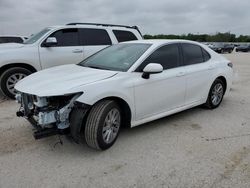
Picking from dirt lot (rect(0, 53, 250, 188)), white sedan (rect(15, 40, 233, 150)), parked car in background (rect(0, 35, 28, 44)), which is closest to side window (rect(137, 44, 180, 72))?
white sedan (rect(15, 40, 233, 150))

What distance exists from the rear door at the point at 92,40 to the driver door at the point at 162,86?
3.32m

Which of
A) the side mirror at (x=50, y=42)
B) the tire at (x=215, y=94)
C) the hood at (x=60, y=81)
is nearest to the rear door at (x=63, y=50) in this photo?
the side mirror at (x=50, y=42)

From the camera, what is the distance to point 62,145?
12.3 feet

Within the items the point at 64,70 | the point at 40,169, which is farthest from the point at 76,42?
the point at 40,169

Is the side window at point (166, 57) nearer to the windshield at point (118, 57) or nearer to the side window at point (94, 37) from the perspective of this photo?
the windshield at point (118, 57)

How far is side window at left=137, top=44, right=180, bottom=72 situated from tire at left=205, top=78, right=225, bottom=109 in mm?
1286

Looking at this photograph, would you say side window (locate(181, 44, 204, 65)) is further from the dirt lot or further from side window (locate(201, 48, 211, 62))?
the dirt lot

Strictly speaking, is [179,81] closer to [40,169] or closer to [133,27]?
[40,169]

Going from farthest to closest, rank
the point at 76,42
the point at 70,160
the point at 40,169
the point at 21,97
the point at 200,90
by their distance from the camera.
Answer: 1. the point at 76,42
2. the point at 200,90
3. the point at 21,97
4. the point at 70,160
5. the point at 40,169

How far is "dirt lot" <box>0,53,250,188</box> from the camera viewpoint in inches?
115

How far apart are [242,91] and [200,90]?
3.11m

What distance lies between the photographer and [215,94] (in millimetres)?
5547

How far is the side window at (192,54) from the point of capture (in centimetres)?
483

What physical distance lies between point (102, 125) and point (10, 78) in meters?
3.79
